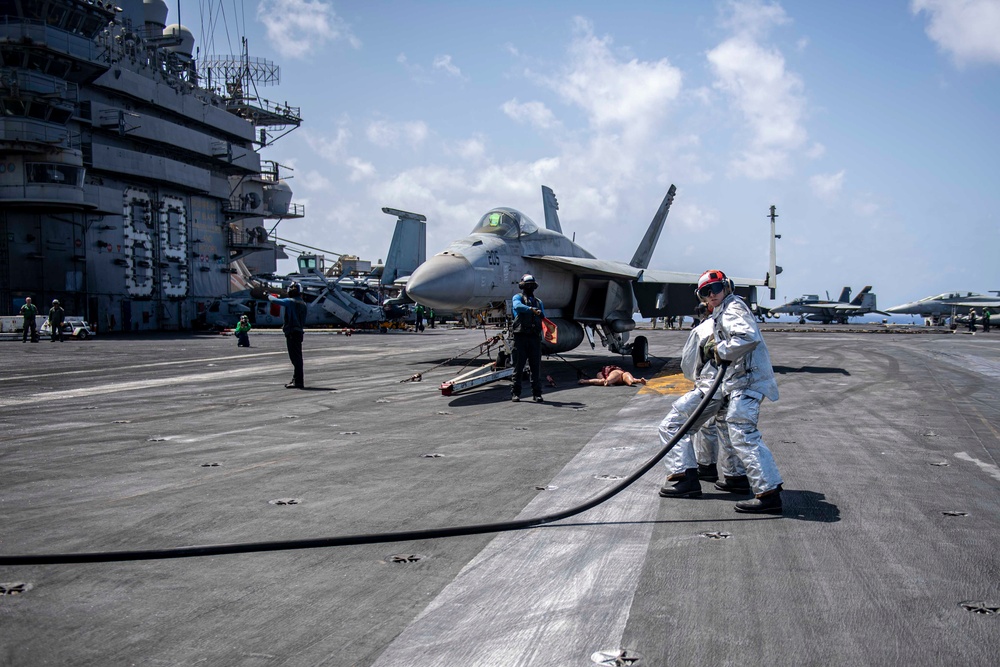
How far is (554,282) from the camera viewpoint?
60.1ft

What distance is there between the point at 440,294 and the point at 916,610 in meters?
11.4

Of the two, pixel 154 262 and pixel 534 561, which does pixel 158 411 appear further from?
pixel 154 262

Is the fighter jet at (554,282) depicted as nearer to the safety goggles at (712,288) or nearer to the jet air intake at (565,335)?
the jet air intake at (565,335)

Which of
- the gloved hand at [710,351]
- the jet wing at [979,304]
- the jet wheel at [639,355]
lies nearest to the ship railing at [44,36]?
the jet wheel at [639,355]

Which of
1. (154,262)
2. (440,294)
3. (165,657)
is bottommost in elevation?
(165,657)

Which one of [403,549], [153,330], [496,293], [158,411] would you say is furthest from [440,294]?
[153,330]

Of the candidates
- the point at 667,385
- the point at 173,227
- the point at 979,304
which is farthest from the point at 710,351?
the point at 979,304

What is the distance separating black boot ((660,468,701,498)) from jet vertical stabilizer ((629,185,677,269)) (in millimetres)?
19330

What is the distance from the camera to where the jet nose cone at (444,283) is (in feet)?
47.0

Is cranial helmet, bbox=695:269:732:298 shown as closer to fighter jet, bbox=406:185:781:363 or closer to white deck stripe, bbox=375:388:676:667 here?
white deck stripe, bbox=375:388:676:667

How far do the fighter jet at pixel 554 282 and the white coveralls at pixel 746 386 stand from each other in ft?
29.0

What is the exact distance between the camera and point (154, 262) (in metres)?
53.0

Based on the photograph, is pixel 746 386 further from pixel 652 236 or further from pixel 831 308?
pixel 831 308

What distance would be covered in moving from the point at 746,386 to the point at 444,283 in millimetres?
9095
